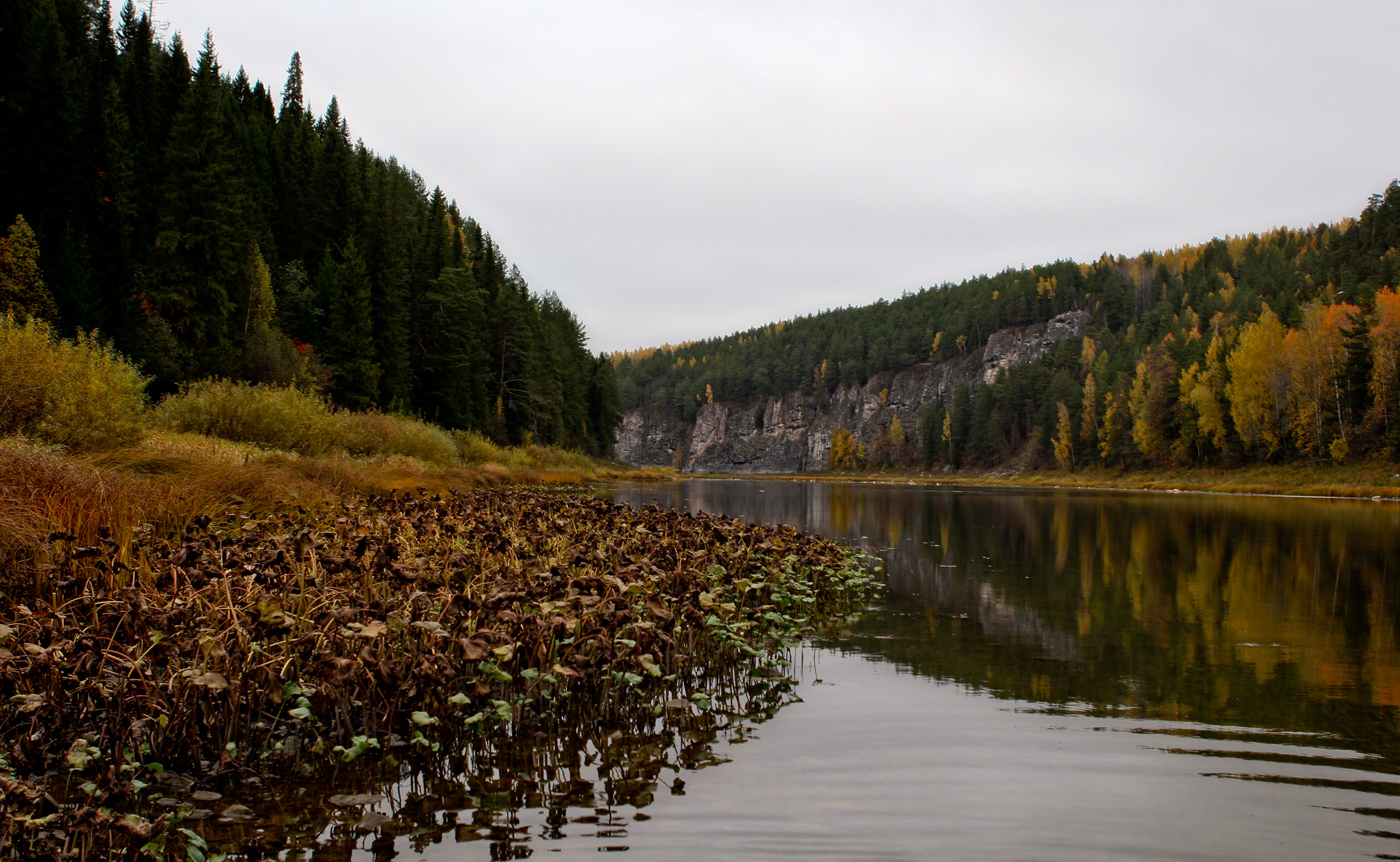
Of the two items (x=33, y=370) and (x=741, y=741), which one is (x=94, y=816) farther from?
(x=33, y=370)

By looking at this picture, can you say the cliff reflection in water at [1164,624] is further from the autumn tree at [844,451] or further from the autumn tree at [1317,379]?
the autumn tree at [844,451]

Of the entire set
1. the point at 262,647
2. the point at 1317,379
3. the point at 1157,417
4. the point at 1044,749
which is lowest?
the point at 1044,749

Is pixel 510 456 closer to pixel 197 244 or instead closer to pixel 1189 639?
pixel 197 244

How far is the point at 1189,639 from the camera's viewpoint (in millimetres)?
9195

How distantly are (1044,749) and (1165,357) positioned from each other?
89848mm

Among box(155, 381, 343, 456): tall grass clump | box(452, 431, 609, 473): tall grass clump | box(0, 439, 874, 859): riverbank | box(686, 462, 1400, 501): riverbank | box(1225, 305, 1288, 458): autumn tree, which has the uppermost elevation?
box(1225, 305, 1288, 458): autumn tree

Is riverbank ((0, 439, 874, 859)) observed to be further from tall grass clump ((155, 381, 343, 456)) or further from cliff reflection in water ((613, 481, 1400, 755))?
tall grass clump ((155, 381, 343, 456))

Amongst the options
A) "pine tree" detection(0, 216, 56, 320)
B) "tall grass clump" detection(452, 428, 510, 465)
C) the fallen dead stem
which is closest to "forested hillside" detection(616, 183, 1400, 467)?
"tall grass clump" detection(452, 428, 510, 465)

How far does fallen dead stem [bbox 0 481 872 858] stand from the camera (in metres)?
4.09

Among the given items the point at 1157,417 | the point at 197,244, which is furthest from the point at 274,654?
the point at 1157,417

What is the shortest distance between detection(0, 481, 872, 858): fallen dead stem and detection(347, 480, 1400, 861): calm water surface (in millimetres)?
849

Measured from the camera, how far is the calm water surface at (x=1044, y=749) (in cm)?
405

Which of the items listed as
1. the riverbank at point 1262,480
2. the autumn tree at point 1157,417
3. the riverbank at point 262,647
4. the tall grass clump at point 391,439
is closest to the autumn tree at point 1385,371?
the riverbank at point 1262,480

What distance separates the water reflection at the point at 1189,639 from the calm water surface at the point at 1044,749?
0.04 meters
